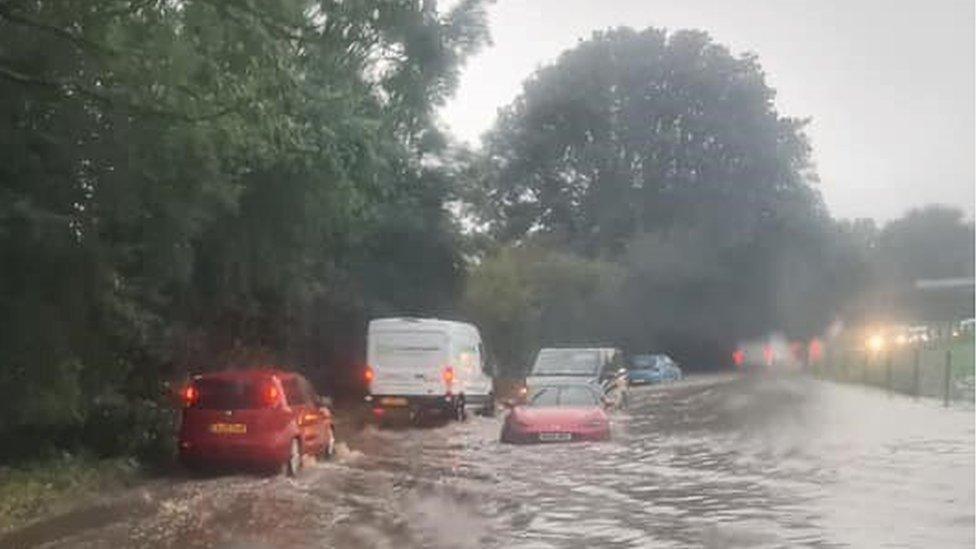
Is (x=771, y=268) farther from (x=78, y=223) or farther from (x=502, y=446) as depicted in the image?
(x=78, y=223)

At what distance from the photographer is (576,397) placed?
25641mm

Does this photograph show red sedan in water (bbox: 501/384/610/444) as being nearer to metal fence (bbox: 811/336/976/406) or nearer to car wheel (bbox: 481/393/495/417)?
metal fence (bbox: 811/336/976/406)

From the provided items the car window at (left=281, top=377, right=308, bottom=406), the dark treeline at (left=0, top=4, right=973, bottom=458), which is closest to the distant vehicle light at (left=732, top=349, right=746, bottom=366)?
the dark treeline at (left=0, top=4, right=973, bottom=458)

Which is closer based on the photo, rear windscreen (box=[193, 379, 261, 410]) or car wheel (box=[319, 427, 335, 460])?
rear windscreen (box=[193, 379, 261, 410])

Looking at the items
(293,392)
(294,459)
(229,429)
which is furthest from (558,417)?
Result: (229,429)

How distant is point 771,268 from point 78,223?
2662cm

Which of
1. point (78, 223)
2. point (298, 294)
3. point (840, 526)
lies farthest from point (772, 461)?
point (78, 223)

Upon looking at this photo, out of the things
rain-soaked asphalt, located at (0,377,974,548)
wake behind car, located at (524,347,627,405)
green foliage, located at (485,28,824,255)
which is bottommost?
rain-soaked asphalt, located at (0,377,974,548)

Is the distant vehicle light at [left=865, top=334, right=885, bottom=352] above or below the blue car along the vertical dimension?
above

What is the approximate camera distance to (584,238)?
182 ft

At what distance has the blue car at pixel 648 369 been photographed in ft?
170

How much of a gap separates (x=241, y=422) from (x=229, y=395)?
1.58ft

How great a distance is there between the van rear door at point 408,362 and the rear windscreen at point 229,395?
42.5ft

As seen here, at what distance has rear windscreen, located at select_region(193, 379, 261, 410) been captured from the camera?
60.0ft
